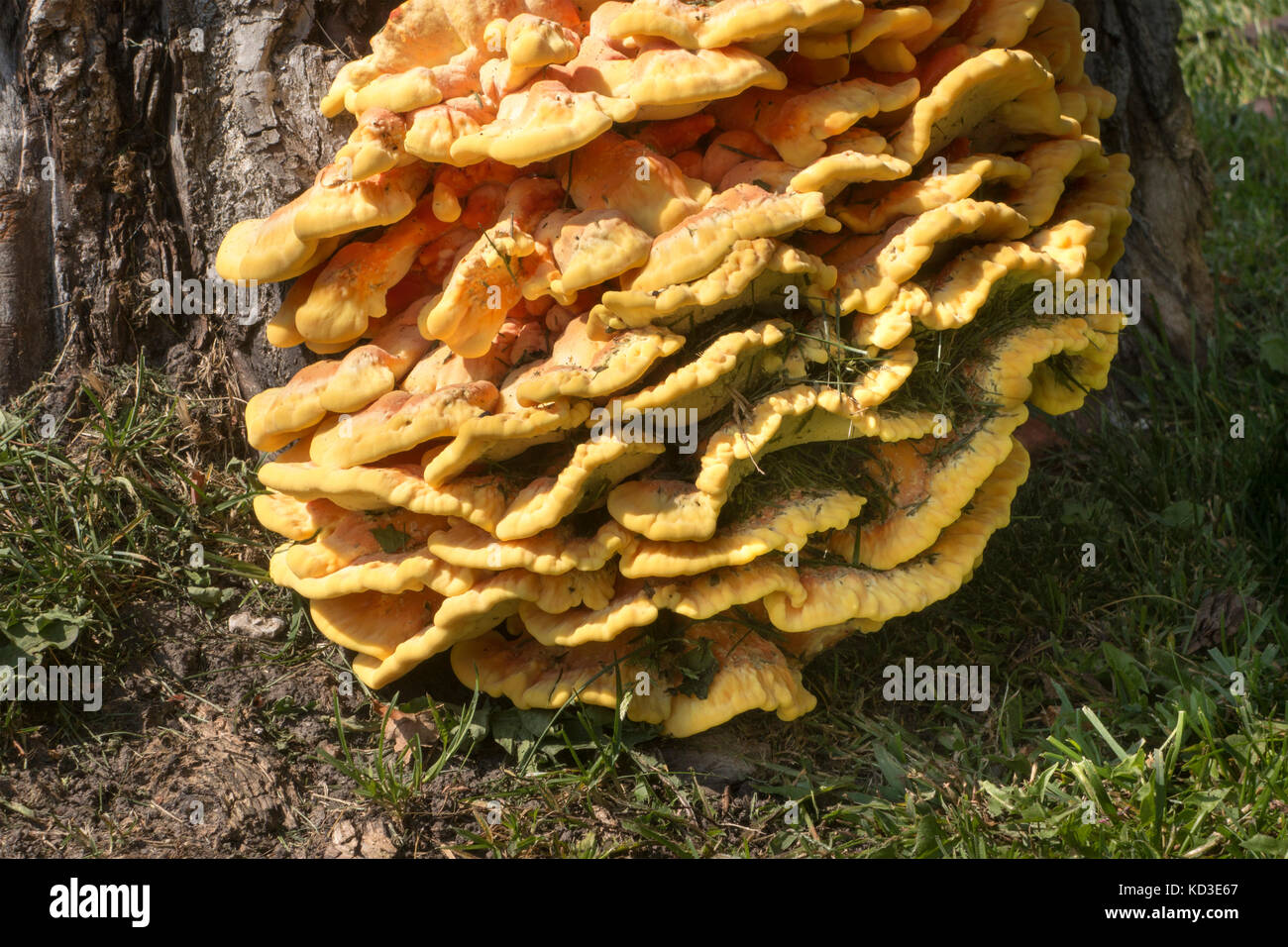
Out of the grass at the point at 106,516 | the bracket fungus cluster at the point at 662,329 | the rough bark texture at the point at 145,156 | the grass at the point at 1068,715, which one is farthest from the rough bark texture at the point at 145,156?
the grass at the point at 1068,715

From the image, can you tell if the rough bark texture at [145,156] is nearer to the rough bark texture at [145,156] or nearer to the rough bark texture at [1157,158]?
Result: the rough bark texture at [145,156]

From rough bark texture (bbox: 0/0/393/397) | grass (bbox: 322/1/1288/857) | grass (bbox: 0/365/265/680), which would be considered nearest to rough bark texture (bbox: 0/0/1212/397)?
rough bark texture (bbox: 0/0/393/397)

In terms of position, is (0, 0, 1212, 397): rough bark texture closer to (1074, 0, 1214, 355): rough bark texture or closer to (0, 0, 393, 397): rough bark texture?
(0, 0, 393, 397): rough bark texture

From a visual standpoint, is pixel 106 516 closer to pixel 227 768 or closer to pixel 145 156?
pixel 227 768

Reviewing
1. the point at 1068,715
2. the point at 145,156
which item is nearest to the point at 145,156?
the point at 145,156

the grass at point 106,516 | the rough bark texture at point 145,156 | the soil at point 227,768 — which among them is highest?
the rough bark texture at point 145,156

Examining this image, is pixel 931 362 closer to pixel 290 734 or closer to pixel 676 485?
pixel 676 485
